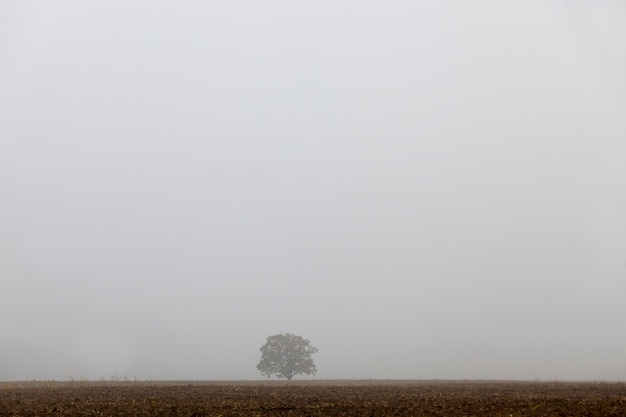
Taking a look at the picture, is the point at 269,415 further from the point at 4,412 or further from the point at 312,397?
the point at 4,412

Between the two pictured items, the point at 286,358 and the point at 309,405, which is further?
the point at 286,358

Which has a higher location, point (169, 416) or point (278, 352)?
point (278, 352)

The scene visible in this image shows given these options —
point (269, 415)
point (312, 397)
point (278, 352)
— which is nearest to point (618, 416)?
point (269, 415)

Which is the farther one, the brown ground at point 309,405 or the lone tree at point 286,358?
the lone tree at point 286,358

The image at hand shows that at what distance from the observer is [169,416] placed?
94.5ft

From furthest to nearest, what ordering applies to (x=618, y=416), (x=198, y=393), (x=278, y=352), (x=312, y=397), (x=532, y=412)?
(x=278, y=352)
(x=198, y=393)
(x=312, y=397)
(x=532, y=412)
(x=618, y=416)

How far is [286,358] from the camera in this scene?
80.9m

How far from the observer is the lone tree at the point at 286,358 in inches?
3164

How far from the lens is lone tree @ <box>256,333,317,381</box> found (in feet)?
264

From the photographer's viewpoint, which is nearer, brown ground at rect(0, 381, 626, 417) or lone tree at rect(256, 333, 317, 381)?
brown ground at rect(0, 381, 626, 417)

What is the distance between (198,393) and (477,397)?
18510 millimetres

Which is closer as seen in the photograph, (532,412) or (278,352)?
(532,412)

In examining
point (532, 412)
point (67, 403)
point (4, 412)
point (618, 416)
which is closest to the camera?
point (618, 416)

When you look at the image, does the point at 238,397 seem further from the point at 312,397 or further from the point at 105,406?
the point at 105,406
